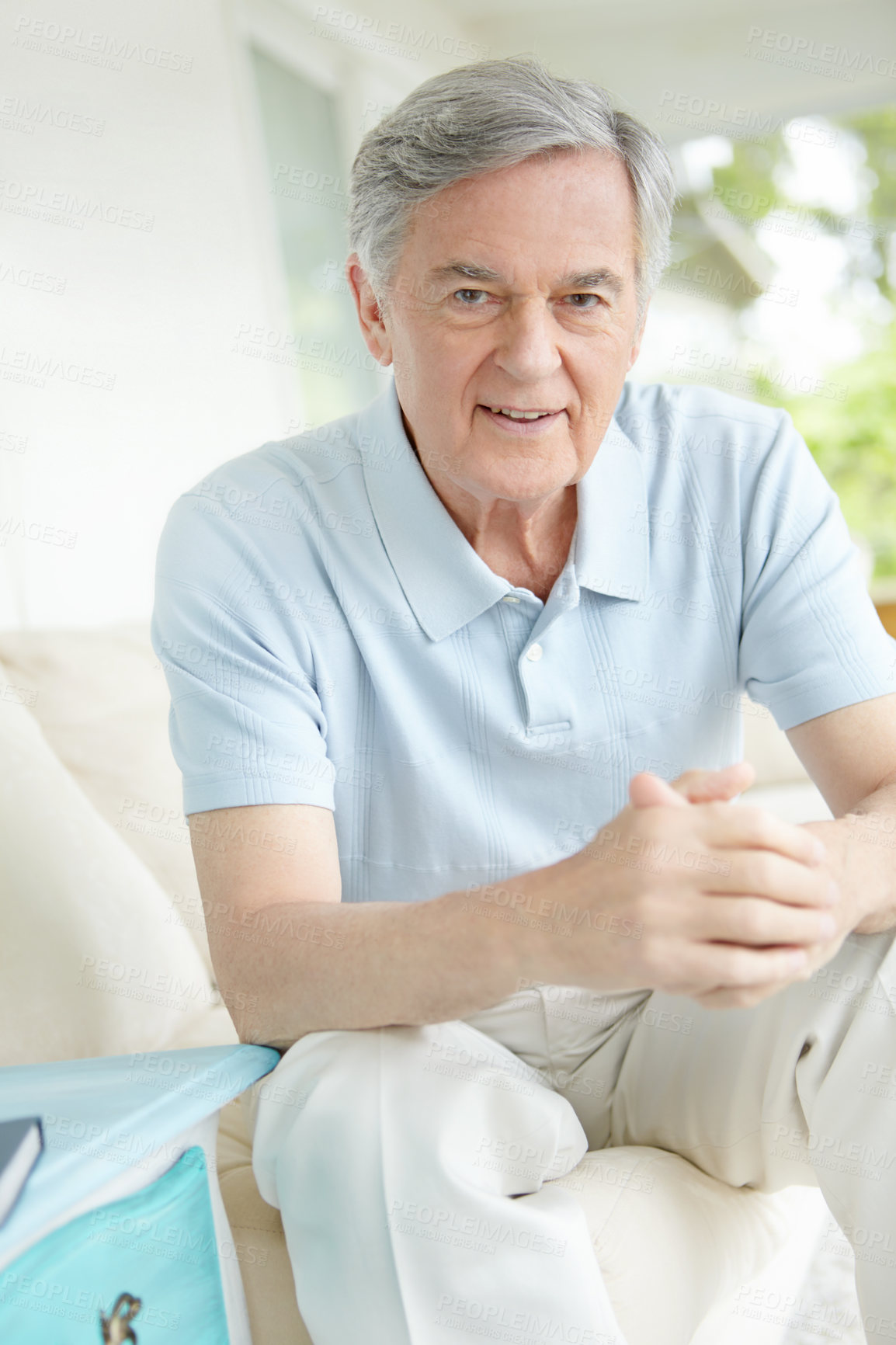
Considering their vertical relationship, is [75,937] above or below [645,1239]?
above

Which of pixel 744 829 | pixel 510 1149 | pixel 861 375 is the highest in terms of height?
pixel 861 375

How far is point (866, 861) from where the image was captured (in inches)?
36.5

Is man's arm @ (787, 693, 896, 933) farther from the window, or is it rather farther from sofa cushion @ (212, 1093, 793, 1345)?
the window

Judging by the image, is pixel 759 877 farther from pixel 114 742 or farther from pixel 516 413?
pixel 114 742

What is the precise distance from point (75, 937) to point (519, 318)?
0.86 m

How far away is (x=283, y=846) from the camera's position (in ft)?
3.25

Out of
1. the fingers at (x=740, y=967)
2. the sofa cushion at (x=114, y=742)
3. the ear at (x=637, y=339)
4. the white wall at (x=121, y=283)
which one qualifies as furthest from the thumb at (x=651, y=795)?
the white wall at (x=121, y=283)

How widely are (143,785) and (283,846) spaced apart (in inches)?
24.3

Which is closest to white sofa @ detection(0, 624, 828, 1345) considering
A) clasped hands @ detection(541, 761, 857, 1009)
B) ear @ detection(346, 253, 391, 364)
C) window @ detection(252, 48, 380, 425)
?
clasped hands @ detection(541, 761, 857, 1009)

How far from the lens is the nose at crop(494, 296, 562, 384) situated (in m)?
1.07

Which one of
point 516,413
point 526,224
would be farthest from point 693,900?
point 526,224

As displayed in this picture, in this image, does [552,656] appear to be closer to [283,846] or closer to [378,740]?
[378,740]

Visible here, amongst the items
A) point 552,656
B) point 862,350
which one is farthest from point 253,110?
point 862,350

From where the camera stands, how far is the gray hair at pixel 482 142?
40.6 inches
